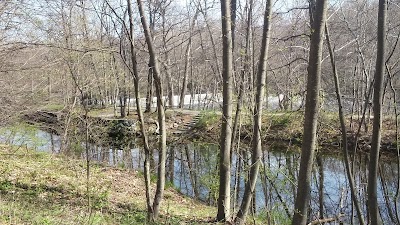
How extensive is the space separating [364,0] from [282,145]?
8.80 m

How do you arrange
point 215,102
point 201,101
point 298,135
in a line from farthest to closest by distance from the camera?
1. point 201,101
2. point 298,135
3. point 215,102

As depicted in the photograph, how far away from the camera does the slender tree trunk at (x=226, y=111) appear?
6.75 metres

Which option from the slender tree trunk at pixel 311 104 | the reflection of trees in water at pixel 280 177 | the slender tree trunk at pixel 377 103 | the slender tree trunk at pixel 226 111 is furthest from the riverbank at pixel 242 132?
the slender tree trunk at pixel 311 104

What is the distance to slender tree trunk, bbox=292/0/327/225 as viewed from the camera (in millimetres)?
4434

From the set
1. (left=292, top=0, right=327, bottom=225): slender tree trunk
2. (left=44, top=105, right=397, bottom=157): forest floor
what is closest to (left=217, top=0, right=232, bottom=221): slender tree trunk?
(left=292, top=0, right=327, bottom=225): slender tree trunk

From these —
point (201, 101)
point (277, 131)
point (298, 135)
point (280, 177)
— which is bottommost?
point (280, 177)

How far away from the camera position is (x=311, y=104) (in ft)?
14.8

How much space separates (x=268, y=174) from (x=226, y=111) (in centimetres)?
166

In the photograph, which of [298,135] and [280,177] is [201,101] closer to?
[298,135]

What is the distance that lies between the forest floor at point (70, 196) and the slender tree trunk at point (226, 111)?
0.67m

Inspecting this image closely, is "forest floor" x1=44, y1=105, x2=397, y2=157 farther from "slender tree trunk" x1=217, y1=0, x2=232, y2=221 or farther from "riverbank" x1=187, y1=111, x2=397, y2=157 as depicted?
"slender tree trunk" x1=217, y1=0, x2=232, y2=221

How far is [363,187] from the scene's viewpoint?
9.20 metres

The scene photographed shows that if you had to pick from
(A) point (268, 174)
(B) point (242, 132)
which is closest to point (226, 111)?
(A) point (268, 174)

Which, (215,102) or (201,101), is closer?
(215,102)
